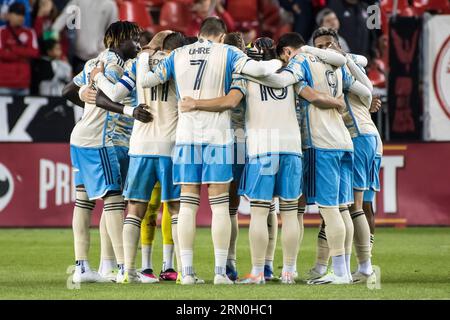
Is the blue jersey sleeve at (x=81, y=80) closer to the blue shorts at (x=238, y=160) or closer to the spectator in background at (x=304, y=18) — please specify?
the blue shorts at (x=238, y=160)

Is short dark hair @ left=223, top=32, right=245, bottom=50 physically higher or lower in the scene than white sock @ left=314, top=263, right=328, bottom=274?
higher

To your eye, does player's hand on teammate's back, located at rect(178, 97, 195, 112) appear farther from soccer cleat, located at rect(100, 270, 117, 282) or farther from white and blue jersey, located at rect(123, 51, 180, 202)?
soccer cleat, located at rect(100, 270, 117, 282)

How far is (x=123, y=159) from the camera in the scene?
10.4 meters

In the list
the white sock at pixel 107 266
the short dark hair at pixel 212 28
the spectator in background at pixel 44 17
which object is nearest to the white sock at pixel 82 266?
the white sock at pixel 107 266

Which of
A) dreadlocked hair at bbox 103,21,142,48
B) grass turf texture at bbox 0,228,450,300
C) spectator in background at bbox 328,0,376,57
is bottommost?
grass turf texture at bbox 0,228,450,300

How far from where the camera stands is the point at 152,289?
9.01 metres

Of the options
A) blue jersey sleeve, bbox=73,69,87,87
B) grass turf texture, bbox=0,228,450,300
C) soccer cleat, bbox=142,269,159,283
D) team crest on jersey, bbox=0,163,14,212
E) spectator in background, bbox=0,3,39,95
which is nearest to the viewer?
grass turf texture, bbox=0,228,450,300

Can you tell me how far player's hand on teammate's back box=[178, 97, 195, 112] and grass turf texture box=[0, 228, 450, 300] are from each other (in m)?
1.46

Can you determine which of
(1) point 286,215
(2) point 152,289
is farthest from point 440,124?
(2) point 152,289

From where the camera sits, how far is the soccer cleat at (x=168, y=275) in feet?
33.7

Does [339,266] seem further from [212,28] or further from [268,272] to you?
[212,28]

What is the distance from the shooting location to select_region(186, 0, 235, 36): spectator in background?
→ 60.1 feet

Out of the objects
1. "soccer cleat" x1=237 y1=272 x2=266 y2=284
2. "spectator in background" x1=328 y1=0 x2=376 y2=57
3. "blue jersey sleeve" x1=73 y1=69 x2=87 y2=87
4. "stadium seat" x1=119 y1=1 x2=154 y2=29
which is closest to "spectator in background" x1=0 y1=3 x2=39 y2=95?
"stadium seat" x1=119 y1=1 x2=154 y2=29

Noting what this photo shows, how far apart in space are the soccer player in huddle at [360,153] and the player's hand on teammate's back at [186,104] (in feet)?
4.67
